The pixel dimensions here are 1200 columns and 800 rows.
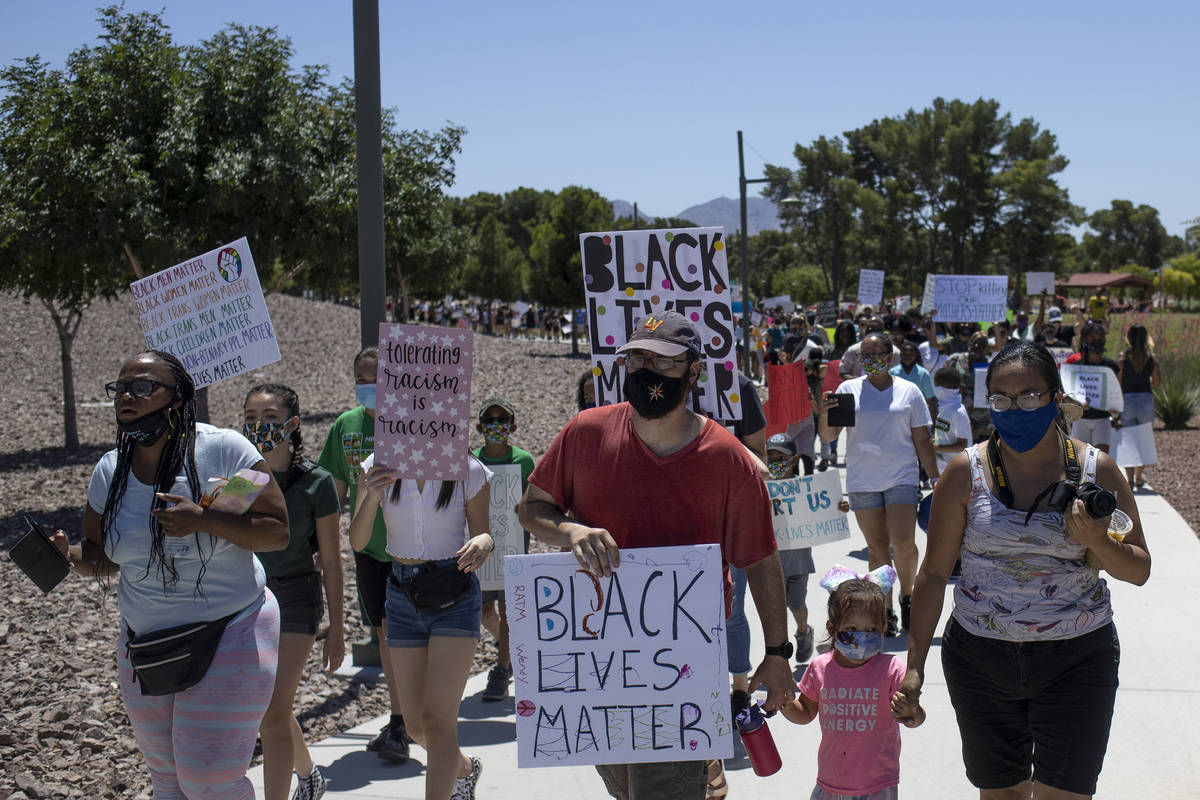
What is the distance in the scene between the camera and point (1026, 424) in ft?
11.4

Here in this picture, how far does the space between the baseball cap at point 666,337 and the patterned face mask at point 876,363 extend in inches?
155

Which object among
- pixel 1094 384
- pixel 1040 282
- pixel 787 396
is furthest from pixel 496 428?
pixel 1040 282

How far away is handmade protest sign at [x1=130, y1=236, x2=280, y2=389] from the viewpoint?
5.59m

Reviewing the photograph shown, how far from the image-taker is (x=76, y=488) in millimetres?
12195

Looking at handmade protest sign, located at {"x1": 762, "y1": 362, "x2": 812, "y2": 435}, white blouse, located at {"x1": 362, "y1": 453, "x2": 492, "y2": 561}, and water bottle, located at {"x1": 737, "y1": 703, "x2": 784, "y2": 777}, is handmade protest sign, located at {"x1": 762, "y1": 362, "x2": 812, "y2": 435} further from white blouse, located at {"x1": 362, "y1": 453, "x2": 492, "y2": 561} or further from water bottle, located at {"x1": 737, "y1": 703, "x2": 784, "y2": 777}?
water bottle, located at {"x1": 737, "y1": 703, "x2": 784, "y2": 777}

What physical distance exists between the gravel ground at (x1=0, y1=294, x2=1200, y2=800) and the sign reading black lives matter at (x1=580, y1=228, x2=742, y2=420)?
2.47m

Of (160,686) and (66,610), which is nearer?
(160,686)

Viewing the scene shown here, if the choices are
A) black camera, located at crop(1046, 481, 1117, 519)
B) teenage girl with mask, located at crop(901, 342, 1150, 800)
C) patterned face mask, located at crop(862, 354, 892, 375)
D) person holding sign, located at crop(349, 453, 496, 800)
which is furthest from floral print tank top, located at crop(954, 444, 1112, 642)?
patterned face mask, located at crop(862, 354, 892, 375)

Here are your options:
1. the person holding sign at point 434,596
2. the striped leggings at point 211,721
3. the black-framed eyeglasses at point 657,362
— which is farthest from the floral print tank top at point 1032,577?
the striped leggings at point 211,721

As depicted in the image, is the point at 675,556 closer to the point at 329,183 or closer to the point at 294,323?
the point at 329,183

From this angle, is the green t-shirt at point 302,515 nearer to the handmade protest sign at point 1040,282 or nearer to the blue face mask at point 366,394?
the blue face mask at point 366,394

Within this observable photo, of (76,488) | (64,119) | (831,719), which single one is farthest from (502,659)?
(64,119)

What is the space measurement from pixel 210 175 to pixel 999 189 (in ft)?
164

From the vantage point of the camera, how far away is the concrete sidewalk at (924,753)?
4.98 m
